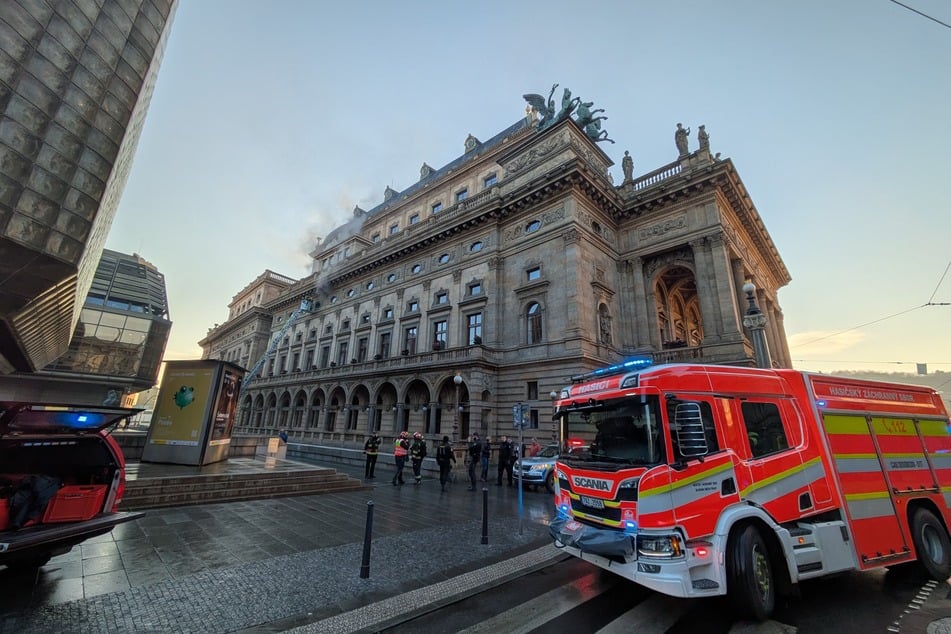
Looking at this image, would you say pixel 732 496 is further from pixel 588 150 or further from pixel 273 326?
pixel 273 326

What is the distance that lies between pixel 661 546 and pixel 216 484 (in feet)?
36.4

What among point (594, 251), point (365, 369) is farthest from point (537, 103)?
point (365, 369)

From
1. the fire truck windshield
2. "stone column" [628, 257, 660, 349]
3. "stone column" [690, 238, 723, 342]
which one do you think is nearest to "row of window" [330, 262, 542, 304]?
"stone column" [628, 257, 660, 349]

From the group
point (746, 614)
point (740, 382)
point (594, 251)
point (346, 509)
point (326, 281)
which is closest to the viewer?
point (746, 614)

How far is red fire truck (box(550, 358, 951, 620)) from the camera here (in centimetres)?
436

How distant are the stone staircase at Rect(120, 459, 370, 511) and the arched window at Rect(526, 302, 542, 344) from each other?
1364 centimetres

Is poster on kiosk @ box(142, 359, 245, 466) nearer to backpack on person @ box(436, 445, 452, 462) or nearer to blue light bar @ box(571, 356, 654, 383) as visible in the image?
backpack on person @ box(436, 445, 452, 462)

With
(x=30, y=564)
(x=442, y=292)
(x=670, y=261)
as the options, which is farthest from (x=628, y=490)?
(x=442, y=292)

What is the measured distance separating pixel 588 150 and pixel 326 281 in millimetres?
28589

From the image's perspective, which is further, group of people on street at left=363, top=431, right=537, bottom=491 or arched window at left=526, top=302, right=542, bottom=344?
arched window at left=526, top=302, right=542, bottom=344

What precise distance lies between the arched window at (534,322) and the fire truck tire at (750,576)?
1841cm

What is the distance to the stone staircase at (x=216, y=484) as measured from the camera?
8820 millimetres

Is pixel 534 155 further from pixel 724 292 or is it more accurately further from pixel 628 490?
pixel 628 490

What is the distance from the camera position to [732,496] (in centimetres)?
462
